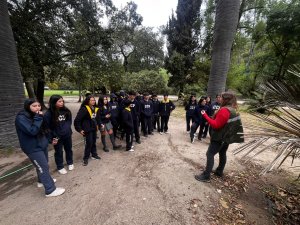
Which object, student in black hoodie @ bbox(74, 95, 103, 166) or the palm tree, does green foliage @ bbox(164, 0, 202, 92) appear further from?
student in black hoodie @ bbox(74, 95, 103, 166)

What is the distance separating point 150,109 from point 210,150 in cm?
345

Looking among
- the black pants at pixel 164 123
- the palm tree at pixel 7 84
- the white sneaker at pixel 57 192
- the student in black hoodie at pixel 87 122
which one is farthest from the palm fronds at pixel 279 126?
the palm tree at pixel 7 84

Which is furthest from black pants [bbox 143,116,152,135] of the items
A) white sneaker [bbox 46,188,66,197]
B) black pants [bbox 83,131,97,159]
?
white sneaker [bbox 46,188,66,197]

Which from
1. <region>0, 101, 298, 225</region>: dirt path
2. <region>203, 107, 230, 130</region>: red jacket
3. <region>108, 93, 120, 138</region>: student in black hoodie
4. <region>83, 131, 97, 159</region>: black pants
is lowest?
<region>0, 101, 298, 225</region>: dirt path

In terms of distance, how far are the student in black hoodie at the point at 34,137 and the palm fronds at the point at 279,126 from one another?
10.4ft

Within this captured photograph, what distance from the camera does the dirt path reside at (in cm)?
270

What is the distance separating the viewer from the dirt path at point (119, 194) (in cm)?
270

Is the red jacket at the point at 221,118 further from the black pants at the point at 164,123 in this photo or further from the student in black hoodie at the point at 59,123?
the black pants at the point at 164,123

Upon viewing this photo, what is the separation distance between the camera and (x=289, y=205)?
3.45 metres

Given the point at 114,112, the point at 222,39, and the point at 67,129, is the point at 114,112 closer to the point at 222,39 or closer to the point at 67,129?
the point at 67,129

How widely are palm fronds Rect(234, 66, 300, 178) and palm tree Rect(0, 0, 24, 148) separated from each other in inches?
250

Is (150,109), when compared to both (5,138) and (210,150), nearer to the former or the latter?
(210,150)

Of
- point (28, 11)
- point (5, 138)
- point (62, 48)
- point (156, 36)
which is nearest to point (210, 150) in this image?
point (5, 138)

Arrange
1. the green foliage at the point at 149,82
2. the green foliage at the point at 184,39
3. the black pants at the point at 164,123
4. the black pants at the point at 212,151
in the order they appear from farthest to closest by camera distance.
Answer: the green foliage at the point at 149,82 < the green foliage at the point at 184,39 < the black pants at the point at 164,123 < the black pants at the point at 212,151
